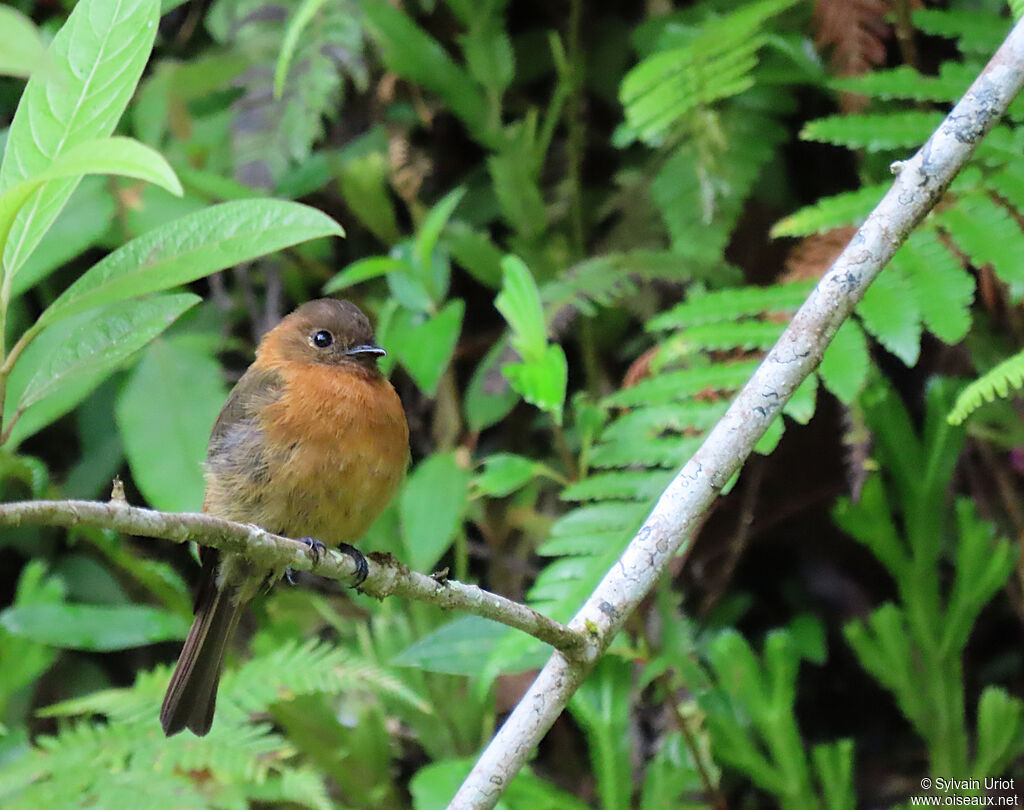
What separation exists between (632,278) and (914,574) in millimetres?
1240

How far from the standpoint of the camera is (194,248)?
5.53 feet

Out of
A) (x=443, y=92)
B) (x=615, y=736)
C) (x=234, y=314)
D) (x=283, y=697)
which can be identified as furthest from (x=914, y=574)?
(x=234, y=314)

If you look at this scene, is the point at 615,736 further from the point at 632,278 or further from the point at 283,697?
the point at 632,278

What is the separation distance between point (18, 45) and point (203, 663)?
2.21 meters

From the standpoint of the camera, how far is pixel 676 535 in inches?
69.2

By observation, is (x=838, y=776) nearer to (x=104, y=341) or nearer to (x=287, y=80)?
(x=104, y=341)

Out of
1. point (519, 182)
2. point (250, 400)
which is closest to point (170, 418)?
point (250, 400)

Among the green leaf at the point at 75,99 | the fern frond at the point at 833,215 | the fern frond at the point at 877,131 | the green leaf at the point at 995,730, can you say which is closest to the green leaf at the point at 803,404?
the fern frond at the point at 833,215

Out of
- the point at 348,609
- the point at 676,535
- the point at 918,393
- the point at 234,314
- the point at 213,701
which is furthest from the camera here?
the point at 234,314

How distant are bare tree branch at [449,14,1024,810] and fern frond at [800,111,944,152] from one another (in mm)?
992

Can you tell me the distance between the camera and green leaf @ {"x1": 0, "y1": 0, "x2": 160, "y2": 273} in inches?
63.4

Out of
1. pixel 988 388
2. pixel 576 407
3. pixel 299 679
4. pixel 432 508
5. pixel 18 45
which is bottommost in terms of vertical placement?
pixel 18 45

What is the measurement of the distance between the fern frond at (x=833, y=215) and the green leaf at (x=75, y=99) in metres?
1.64

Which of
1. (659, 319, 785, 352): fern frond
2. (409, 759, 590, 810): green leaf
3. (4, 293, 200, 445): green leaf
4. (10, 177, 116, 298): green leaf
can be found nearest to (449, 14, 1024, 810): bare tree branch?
(4, 293, 200, 445): green leaf
